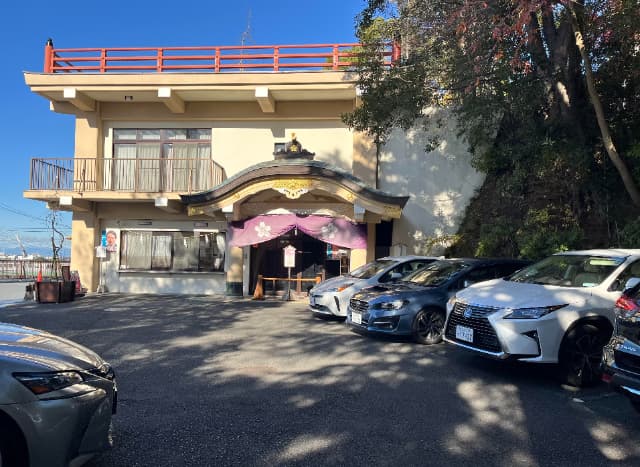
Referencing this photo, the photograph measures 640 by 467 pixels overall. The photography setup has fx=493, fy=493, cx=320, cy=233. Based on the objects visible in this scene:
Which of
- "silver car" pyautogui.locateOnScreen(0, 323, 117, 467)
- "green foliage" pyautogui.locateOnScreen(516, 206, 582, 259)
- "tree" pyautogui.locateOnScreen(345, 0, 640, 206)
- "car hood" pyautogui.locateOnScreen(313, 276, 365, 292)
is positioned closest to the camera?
"silver car" pyautogui.locateOnScreen(0, 323, 117, 467)

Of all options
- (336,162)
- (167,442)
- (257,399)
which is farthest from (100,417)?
(336,162)

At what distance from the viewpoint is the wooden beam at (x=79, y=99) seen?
53.3ft

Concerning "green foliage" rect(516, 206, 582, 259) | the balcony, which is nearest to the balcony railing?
the balcony

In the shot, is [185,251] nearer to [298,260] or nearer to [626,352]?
[298,260]

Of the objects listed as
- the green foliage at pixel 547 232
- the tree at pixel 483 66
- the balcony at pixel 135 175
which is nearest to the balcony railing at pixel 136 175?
the balcony at pixel 135 175

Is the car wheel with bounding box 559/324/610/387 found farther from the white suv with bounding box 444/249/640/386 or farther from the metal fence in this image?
the metal fence

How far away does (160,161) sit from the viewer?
16.9 m

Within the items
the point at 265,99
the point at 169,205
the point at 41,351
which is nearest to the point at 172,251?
the point at 169,205

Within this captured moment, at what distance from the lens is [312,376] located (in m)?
6.30

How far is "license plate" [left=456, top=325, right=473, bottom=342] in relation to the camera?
6.32 meters

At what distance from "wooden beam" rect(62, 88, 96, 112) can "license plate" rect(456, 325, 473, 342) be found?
15.1m

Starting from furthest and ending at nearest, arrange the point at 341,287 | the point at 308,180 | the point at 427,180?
the point at 427,180 → the point at 308,180 → the point at 341,287

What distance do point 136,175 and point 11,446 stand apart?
14.9 m

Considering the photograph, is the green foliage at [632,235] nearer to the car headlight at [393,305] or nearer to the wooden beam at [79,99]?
the car headlight at [393,305]
